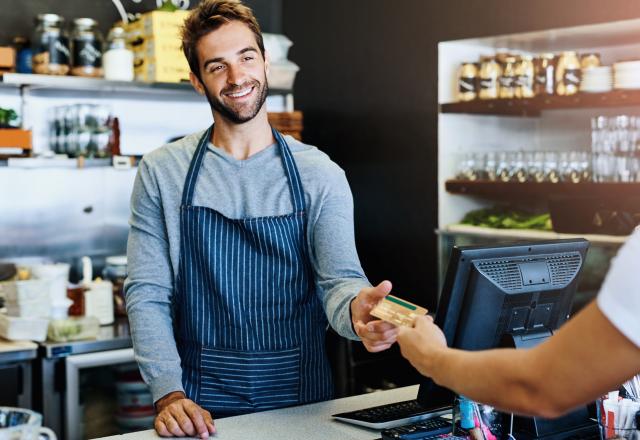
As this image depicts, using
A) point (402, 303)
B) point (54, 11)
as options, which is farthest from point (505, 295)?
point (54, 11)

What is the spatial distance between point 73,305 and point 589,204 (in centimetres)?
222

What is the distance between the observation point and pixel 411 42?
4.30m

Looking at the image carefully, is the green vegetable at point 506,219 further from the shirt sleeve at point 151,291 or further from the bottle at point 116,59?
the shirt sleeve at point 151,291

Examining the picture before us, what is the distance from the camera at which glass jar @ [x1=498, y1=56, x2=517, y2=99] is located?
389 centimetres

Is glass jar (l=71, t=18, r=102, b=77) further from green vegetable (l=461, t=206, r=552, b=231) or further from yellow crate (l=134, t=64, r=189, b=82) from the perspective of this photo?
green vegetable (l=461, t=206, r=552, b=231)

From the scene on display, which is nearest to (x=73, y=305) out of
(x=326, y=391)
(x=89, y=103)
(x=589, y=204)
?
(x=89, y=103)

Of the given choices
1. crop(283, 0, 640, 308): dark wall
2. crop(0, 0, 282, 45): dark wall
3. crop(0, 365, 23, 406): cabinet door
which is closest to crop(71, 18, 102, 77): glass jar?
crop(0, 0, 282, 45): dark wall

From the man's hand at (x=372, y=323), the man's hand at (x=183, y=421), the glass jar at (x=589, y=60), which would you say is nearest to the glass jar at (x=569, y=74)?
the glass jar at (x=589, y=60)

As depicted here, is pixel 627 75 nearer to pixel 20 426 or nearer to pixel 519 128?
pixel 519 128

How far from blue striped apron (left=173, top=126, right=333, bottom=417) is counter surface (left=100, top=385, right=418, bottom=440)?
0.13 m

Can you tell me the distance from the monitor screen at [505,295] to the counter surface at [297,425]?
0.27 metres

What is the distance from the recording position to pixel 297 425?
2.10 meters

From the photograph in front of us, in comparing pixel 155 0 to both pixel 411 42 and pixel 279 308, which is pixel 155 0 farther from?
pixel 279 308

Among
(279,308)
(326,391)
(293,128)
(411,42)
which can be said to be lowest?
(326,391)
